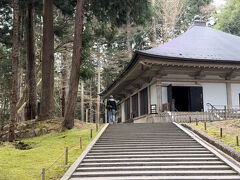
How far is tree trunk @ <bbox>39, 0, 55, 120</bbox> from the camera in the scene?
15.4 meters

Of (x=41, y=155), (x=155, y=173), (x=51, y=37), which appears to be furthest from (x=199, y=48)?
Answer: (x=155, y=173)

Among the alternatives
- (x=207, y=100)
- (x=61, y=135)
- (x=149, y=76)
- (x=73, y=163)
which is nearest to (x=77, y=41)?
(x=61, y=135)

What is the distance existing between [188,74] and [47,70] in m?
8.85

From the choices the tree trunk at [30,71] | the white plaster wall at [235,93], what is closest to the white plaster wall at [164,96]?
the white plaster wall at [235,93]

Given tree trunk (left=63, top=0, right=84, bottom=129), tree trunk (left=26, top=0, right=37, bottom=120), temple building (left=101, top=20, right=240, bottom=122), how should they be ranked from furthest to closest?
temple building (left=101, top=20, right=240, bottom=122), tree trunk (left=26, top=0, right=37, bottom=120), tree trunk (left=63, top=0, right=84, bottom=129)

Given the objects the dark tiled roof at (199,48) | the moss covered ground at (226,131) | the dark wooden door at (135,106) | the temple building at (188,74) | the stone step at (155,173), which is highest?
the dark tiled roof at (199,48)

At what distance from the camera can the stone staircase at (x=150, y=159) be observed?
768 cm

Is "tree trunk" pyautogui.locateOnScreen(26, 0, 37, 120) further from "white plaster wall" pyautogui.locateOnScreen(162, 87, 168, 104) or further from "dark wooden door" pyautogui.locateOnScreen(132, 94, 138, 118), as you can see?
"dark wooden door" pyautogui.locateOnScreen(132, 94, 138, 118)

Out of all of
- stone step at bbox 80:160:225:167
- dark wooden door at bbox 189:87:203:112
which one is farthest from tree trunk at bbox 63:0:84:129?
dark wooden door at bbox 189:87:203:112

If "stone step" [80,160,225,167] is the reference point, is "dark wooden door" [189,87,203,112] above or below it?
above

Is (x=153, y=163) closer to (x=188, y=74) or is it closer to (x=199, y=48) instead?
(x=188, y=74)

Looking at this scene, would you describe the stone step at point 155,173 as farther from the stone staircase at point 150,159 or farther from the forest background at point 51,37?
the forest background at point 51,37

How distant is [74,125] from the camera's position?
49.2ft

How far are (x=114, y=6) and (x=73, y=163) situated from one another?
1069 centimetres
